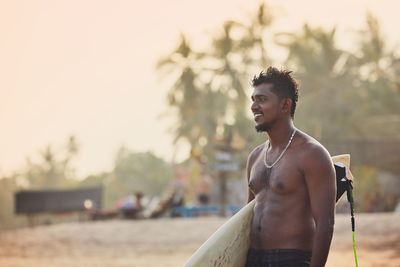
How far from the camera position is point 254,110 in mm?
3375

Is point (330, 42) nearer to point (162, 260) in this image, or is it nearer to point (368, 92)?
point (368, 92)

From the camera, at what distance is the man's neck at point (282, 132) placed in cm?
342

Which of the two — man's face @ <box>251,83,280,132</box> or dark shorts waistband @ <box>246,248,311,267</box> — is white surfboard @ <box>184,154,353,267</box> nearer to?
dark shorts waistband @ <box>246,248,311,267</box>

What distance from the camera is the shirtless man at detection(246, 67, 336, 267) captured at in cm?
321

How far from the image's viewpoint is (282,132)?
135 inches

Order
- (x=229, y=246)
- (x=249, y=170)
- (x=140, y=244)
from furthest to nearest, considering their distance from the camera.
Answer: (x=140, y=244), (x=249, y=170), (x=229, y=246)

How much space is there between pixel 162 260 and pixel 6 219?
150ft

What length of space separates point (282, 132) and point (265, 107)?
148mm

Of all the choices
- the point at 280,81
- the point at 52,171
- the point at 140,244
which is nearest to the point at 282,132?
the point at 280,81

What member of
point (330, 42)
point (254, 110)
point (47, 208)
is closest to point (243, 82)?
point (330, 42)

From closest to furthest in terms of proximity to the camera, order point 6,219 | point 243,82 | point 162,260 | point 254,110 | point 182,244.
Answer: point 254,110 → point 162,260 → point 182,244 → point 243,82 → point 6,219

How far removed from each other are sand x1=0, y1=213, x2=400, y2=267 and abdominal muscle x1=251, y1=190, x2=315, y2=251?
7256mm

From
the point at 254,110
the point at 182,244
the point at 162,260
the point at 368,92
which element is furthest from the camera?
the point at 368,92

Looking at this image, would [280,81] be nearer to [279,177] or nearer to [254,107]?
[254,107]
